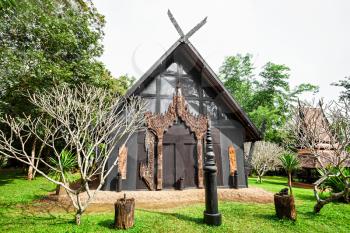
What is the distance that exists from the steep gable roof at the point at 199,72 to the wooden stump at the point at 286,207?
5.32 meters

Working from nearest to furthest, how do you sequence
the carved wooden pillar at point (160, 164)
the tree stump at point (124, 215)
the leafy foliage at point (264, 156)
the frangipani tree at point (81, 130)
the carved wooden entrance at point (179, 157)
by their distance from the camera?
the tree stump at point (124, 215) → the frangipani tree at point (81, 130) → the carved wooden pillar at point (160, 164) → the carved wooden entrance at point (179, 157) → the leafy foliage at point (264, 156)

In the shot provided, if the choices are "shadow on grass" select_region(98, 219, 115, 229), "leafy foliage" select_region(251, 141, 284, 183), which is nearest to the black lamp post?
"shadow on grass" select_region(98, 219, 115, 229)

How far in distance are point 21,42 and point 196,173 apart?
13.1m

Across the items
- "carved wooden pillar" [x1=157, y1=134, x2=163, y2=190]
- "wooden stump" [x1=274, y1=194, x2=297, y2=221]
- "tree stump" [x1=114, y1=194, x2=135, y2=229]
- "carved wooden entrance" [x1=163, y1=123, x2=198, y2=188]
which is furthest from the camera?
"carved wooden entrance" [x1=163, y1=123, x2=198, y2=188]

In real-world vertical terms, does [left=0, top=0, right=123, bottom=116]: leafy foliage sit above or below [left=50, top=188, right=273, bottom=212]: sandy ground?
above

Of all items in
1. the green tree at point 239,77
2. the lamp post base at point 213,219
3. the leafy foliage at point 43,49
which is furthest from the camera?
the green tree at point 239,77

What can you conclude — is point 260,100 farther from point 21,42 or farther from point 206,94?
point 21,42

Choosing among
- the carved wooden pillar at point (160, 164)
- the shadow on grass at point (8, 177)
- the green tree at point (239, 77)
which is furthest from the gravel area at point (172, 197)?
the green tree at point (239, 77)

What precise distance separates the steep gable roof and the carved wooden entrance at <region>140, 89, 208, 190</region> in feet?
5.29

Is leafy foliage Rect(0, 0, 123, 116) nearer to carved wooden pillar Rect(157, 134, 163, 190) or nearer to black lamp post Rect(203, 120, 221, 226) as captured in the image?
carved wooden pillar Rect(157, 134, 163, 190)

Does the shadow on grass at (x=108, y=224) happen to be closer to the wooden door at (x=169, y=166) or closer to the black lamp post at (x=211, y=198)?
the black lamp post at (x=211, y=198)

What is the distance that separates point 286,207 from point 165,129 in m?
6.37

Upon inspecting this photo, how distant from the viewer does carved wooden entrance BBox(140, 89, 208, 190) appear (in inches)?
416

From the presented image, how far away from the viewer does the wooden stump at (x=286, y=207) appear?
6594mm
